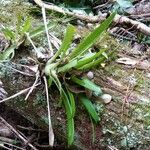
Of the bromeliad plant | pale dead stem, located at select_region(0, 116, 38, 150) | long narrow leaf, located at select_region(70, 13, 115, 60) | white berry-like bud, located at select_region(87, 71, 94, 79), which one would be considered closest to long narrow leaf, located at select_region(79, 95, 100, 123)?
the bromeliad plant

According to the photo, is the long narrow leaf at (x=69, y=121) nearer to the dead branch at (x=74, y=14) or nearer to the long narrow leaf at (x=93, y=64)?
the long narrow leaf at (x=93, y=64)

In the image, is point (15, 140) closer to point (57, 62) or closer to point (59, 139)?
point (59, 139)

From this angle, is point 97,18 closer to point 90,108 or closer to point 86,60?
point 86,60

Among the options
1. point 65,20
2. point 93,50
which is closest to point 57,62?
point 93,50

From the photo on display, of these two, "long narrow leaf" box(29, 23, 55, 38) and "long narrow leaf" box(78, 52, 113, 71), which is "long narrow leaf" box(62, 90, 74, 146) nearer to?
"long narrow leaf" box(78, 52, 113, 71)

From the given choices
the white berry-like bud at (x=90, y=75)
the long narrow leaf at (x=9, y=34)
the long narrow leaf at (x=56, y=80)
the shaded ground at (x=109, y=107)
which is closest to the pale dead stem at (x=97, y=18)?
the shaded ground at (x=109, y=107)

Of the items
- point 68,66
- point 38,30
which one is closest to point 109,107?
point 68,66

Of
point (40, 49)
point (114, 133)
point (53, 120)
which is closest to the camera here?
point (114, 133)
